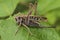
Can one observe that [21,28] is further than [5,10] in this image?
No

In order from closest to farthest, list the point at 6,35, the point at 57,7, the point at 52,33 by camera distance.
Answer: the point at 6,35
the point at 52,33
the point at 57,7

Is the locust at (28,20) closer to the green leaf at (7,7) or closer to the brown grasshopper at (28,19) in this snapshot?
the brown grasshopper at (28,19)

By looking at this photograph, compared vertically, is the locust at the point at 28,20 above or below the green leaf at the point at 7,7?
below

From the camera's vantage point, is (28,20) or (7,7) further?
(7,7)

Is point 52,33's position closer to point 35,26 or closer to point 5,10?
point 35,26

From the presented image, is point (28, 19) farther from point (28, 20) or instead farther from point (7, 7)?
point (7, 7)

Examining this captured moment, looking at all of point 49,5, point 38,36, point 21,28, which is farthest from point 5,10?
point 49,5

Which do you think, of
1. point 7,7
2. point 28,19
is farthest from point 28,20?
point 7,7

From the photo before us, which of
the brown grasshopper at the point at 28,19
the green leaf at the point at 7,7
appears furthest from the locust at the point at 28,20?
the green leaf at the point at 7,7
